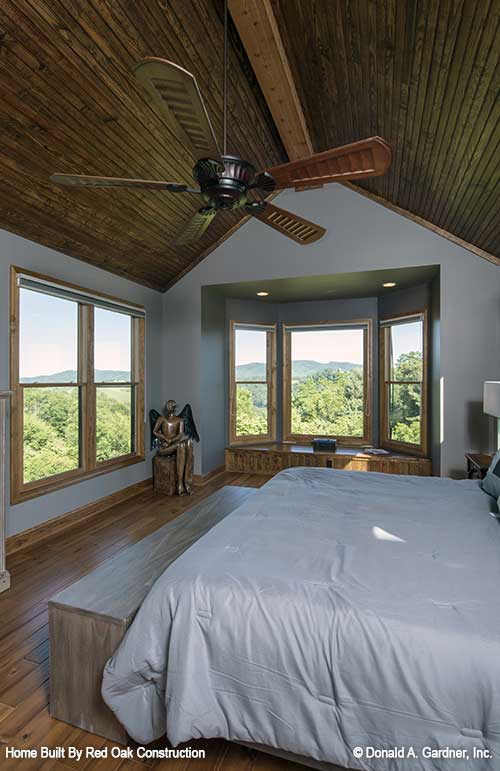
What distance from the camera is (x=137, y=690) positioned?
4.66 feet

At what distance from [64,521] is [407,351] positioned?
4411mm

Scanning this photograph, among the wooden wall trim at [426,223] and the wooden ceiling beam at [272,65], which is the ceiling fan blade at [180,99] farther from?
the wooden wall trim at [426,223]

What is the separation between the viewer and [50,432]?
147 inches

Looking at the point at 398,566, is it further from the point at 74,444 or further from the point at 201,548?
the point at 74,444

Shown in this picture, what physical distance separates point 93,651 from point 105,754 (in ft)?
1.25

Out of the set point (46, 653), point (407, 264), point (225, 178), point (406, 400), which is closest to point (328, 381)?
point (406, 400)

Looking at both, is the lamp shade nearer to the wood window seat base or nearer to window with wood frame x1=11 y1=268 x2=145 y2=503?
the wood window seat base

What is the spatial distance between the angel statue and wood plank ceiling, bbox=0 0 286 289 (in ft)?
6.44

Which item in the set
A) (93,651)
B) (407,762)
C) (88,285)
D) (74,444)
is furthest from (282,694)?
(88,285)

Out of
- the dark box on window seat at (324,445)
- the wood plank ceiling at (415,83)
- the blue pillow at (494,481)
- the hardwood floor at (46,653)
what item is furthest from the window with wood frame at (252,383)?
the blue pillow at (494,481)

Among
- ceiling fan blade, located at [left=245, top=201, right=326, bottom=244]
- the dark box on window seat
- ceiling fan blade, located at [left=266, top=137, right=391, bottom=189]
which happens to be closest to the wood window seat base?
the dark box on window seat

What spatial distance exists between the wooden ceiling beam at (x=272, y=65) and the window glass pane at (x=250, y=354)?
2.77 metres

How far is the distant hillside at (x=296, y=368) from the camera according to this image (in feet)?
19.6

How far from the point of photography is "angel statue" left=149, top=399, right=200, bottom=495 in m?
4.82
